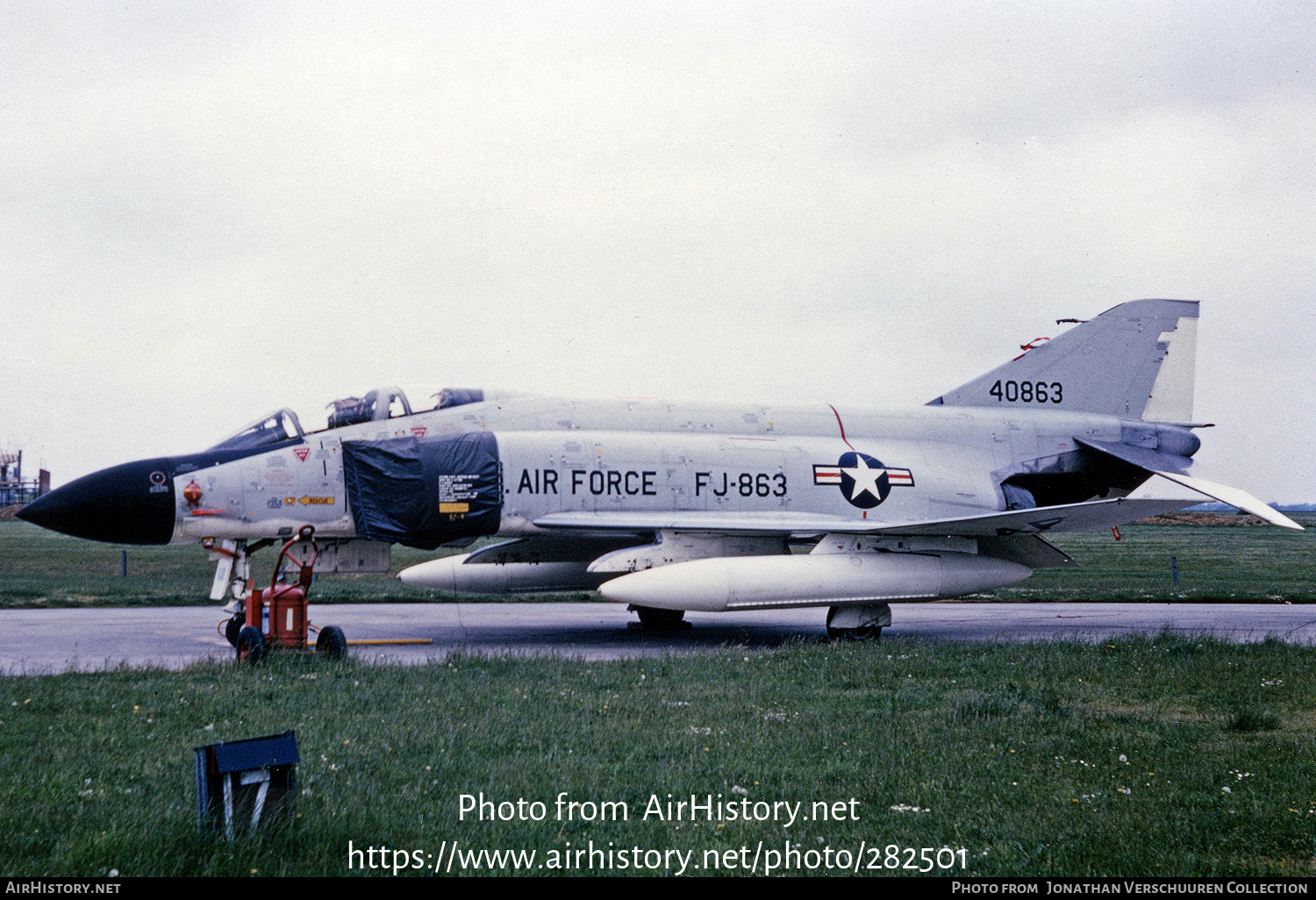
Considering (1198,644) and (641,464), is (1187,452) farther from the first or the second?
(641,464)

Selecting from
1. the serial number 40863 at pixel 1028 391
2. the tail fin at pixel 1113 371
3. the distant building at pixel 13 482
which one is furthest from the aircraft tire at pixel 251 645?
the distant building at pixel 13 482

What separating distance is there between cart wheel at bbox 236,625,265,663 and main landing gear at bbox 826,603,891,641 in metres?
7.25

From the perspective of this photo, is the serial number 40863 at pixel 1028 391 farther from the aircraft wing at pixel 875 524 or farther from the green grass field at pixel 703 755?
the green grass field at pixel 703 755

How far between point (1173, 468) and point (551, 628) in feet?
34.2

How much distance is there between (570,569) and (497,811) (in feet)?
35.5

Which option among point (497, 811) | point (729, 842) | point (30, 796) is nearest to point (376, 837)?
point (497, 811)

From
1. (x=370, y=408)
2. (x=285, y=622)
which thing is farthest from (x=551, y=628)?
(x=285, y=622)

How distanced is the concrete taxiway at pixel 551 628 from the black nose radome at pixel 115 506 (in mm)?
1360

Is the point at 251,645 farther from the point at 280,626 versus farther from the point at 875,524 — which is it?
the point at 875,524

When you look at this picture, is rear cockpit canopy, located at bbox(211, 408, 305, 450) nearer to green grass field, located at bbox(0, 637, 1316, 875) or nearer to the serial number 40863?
green grass field, located at bbox(0, 637, 1316, 875)

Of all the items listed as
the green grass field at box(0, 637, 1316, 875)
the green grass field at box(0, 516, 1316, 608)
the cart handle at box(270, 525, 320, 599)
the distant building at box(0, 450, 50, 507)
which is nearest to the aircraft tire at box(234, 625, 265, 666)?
the green grass field at box(0, 637, 1316, 875)

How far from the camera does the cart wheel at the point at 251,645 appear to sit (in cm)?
1012

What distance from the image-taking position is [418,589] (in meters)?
22.8

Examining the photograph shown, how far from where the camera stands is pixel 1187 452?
58.6 feet
